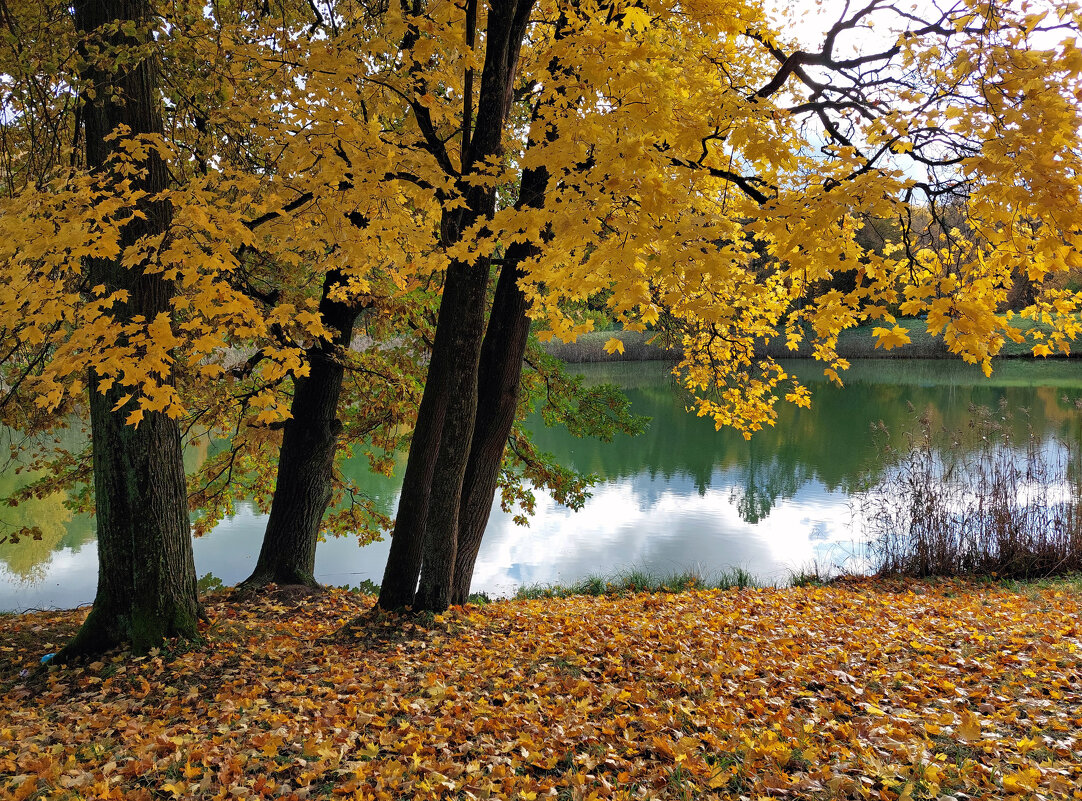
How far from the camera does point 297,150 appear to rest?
152 inches

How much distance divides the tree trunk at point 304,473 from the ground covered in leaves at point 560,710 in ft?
4.01

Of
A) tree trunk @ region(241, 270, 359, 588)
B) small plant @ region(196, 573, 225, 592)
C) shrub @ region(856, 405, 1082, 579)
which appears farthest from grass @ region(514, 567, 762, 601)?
small plant @ region(196, 573, 225, 592)

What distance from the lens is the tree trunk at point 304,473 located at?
21.9 feet

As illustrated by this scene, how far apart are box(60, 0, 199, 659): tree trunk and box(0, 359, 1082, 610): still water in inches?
224

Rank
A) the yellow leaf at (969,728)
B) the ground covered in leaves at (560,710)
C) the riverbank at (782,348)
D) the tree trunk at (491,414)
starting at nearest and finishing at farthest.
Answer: the ground covered in leaves at (560,710), the yellow leaf at (969,728), the tree trunk at (491,414), the riverbank at (782,348)

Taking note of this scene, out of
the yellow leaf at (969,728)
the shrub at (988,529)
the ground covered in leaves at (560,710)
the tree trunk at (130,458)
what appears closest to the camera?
the ground covered in leaves at (560,710)

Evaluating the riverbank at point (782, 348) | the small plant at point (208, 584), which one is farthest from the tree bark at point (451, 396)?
the riverbank at point (782, 348)

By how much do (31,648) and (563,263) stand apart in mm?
4593

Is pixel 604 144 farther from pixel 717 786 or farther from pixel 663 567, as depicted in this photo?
pixel 663 567

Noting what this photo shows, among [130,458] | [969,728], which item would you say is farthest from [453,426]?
[969,728]

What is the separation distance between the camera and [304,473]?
6.68 m

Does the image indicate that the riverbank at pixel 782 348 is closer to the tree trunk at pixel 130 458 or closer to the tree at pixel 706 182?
the tree at pixel 706 182

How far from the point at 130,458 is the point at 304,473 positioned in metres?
2.33

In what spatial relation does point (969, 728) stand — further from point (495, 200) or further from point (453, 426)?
point (495, 200)
